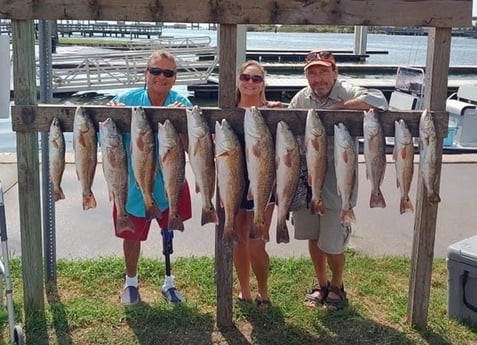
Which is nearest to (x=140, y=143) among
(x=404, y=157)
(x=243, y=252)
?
(x=243, y=252)

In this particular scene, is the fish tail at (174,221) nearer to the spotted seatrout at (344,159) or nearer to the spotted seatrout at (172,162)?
the spotted seatrout at (172,162)

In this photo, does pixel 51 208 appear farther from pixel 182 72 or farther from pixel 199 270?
pixel 182 72

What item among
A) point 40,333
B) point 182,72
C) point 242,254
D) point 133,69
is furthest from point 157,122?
point 182,72

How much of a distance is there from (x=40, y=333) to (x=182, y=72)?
56.1 feet

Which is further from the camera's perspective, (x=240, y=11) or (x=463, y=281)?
(x=463, y=281)

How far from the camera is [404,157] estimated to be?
3471 mm

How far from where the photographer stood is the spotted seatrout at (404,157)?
3.48 meters

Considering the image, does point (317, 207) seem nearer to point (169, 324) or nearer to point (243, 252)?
point (243, 252)

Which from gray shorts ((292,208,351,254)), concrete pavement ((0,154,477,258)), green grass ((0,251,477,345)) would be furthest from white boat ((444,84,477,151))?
gray shorts ((292,208,351,254))

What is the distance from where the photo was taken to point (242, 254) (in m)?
4.26

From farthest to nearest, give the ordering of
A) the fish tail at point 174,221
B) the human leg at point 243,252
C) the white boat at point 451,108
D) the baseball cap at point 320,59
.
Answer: the white boat at point 451,108 < the human leg at point 243,252 < the baseball cap at point 320,59 < the fish tail at point 174,221

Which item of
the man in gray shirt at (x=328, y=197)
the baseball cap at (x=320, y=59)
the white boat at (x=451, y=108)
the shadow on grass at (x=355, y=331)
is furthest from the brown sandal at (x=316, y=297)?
the white boat at (x=451, y=108)

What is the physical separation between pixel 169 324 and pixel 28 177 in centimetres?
129

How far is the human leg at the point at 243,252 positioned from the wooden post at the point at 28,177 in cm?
128
